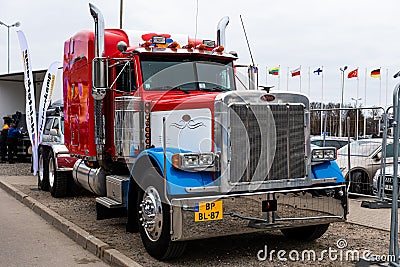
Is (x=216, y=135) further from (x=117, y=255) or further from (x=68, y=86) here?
(x=68, y=86)

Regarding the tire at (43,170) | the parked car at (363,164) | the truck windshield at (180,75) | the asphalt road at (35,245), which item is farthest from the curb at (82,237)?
the parked car at (363,164)

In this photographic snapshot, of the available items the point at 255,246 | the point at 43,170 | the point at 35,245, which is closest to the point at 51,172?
the point at 43,170

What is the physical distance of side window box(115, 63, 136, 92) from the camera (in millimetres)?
8055

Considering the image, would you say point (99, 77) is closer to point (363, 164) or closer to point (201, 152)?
point (201, 152)

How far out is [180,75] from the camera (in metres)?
7.97

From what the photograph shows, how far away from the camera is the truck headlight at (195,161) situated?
6.11 m

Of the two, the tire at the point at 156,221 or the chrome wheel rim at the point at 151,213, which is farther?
the chrome wheel rim at the point at 151,213

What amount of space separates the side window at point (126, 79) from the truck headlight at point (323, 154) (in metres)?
2.90

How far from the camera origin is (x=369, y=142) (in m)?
12.0

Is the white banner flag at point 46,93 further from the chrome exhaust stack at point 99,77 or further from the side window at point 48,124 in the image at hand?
the chrome exhaust stack at point 99,77

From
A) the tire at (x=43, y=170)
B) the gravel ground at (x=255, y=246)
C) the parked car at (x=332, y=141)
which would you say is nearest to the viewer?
the gravel ground at (x=255, y=246)

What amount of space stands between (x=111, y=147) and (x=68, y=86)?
88.2 inches

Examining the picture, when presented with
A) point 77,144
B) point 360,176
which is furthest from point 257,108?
point 360,176

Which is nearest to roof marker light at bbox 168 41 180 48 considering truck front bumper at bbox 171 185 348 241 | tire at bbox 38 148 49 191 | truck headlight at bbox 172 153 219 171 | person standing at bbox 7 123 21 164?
truck headlight at bbox 172 153 219 171
